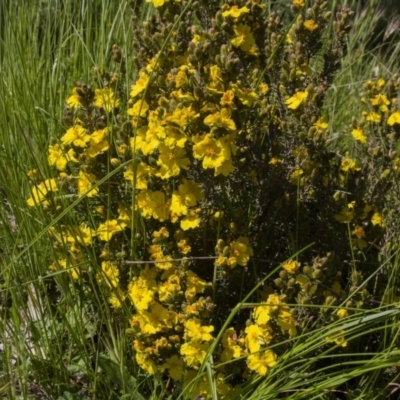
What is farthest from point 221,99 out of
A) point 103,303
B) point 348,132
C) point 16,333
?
point 348,132

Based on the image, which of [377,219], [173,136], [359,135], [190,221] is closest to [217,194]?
[190,221]

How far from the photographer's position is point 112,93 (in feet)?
5.84

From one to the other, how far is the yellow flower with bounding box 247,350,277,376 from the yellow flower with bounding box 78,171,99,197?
51cm

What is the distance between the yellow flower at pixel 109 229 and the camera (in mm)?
1616

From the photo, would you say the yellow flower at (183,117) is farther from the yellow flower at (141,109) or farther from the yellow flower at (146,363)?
the yellow flower at (146,363)

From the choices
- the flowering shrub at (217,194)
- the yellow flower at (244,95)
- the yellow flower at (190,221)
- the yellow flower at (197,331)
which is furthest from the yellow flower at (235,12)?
the yellow flower at (197,331)

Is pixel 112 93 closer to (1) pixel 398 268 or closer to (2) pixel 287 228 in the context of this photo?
(2) pixel 287 228

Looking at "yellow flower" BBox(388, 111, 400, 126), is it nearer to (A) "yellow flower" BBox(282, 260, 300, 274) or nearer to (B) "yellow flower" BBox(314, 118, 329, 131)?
(B) "yellow flower" BBox(314, 118, 329, 131)

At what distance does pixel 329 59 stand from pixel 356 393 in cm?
79

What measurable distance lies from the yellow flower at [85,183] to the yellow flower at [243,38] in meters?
0.43

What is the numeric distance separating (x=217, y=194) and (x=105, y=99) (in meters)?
0.37

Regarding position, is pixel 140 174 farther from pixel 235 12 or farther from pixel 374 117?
pixel 374 117

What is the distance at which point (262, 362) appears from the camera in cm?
146

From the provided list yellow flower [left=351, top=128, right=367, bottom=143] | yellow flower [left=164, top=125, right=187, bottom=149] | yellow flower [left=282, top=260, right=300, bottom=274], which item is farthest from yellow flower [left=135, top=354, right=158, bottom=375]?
yellow flower [left=351, top=128, right=367, bottom=143]
